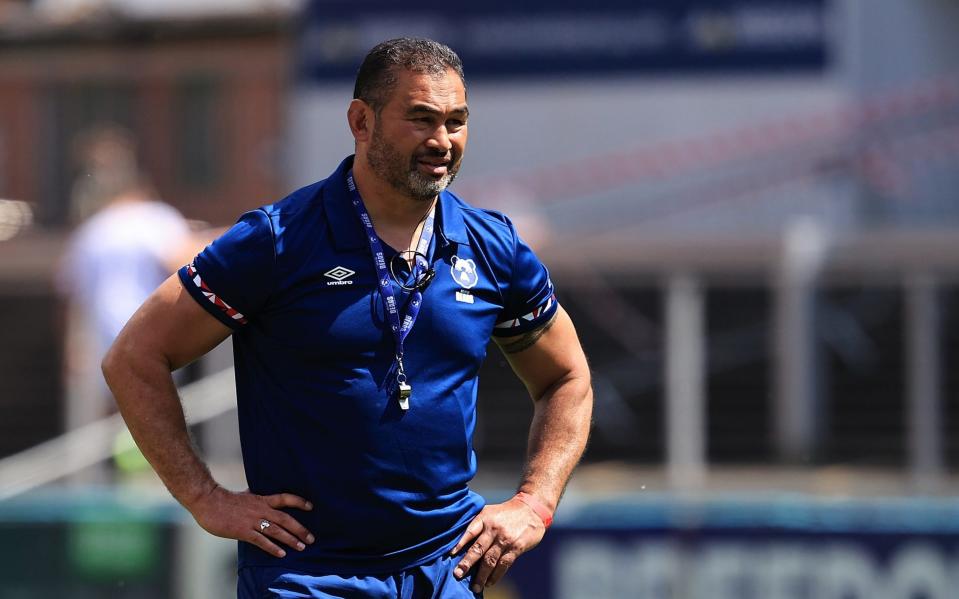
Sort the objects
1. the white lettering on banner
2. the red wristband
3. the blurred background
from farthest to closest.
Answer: the blurred background < the white lettering on banner < the red wristband

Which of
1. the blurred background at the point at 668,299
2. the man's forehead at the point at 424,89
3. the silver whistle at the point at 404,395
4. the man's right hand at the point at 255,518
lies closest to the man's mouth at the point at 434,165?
the man's forehead at the point at 424,89

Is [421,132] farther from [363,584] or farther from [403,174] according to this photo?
[363,584]

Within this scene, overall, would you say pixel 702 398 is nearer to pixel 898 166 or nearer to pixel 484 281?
pixel 484 281

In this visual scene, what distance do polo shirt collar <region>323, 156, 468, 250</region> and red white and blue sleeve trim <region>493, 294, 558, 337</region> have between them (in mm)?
273

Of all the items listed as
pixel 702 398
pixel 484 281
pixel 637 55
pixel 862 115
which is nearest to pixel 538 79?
pixel 637 55

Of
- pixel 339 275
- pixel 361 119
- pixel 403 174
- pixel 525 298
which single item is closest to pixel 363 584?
pixel 339 275

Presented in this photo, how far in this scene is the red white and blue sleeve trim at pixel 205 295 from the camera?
12.1ft

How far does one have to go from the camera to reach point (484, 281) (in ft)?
12.8

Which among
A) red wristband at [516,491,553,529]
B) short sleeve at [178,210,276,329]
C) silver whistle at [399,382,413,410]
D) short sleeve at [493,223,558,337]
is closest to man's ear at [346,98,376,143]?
short sleeve at [178,210,276,329]

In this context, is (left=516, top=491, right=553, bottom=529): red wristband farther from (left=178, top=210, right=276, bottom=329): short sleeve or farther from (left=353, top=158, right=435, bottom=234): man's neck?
(left=178, top=210, right=276, bottom=329): short sleeve

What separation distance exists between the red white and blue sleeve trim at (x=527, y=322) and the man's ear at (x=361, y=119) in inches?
23.2

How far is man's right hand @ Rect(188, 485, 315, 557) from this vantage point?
3.73 m

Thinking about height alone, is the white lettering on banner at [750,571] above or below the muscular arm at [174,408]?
below

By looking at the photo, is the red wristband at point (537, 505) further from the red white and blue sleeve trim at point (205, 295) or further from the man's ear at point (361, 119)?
the man's ear at point (361, 119)
